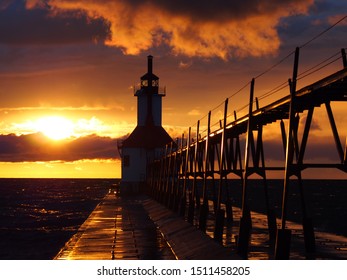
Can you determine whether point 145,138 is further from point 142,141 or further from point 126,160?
point 126,160

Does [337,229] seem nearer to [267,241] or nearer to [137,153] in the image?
[137,153]

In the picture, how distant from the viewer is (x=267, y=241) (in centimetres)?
2944

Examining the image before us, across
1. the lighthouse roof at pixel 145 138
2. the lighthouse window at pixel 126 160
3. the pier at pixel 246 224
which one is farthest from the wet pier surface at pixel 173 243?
the lighthouse window at pixel 126 160

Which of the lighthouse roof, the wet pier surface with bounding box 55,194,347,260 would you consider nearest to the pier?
the wet pier surface with bounding box 55,194,347,260

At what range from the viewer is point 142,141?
93875mm

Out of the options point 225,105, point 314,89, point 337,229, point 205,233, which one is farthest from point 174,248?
point 337,229

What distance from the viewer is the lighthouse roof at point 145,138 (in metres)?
93.5

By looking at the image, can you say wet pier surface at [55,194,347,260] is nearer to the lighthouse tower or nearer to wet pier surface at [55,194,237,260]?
wet pier surface at [55,194,237,260]

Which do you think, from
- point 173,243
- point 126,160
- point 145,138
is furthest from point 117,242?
point 126,160

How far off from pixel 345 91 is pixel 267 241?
34.9ft

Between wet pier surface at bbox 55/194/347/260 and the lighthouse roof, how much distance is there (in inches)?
1892

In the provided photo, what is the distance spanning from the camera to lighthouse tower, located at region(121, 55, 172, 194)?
93688 mm

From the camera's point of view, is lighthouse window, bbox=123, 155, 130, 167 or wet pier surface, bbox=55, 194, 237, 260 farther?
lighthouse window, bbox=123, 155, 130, 167

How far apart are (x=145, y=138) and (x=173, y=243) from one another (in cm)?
6152
